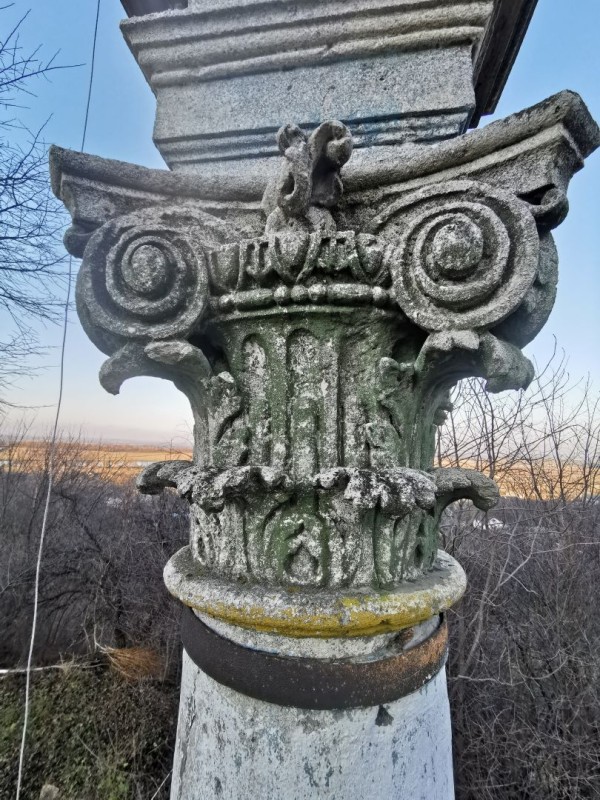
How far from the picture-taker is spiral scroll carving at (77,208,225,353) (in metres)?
1.07

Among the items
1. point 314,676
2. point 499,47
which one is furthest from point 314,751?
point 499,47

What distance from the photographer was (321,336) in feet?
3.54

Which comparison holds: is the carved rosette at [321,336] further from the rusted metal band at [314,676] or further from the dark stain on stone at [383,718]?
the dark stain on stone at [383,718]

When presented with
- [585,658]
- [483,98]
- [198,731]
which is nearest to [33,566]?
[198,731]

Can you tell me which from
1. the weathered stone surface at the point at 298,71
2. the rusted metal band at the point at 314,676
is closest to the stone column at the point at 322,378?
the rusted metal band at the point at 314,676

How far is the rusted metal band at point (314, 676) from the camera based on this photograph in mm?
988

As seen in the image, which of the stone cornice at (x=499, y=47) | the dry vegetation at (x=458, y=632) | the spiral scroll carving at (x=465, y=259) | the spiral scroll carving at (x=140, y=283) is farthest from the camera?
the dry vegetation at (x=458, y=632)

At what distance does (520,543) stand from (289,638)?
12.3 feet

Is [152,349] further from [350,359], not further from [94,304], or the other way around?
[350,359]

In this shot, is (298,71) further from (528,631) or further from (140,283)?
(528,631)

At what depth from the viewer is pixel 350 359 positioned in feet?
3.58

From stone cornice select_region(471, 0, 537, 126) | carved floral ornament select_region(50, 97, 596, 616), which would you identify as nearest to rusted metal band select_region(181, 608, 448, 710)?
carved floral ornament select_region(50, 97, 596, 616)

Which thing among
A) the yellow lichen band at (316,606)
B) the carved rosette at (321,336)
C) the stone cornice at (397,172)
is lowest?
the yellow lichen band at (316,606)

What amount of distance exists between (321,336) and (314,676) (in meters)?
0.79
